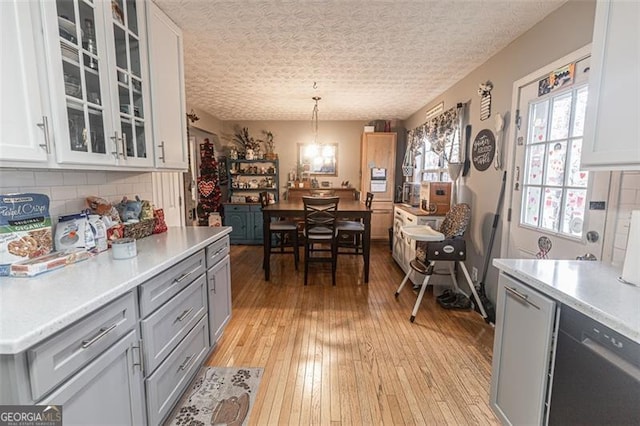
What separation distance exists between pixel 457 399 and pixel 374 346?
2.18 ft

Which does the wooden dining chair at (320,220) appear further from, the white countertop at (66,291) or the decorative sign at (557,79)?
the decorative sign at (557,79)

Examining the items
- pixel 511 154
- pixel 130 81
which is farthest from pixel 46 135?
pixel 511 154

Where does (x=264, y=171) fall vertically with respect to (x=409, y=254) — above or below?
above

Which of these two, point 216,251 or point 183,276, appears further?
point 216,251

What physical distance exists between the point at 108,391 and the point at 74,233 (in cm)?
83

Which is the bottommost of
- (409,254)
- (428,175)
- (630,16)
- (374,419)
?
(374,419)

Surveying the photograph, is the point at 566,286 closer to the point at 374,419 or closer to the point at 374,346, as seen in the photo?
the point at 374,419

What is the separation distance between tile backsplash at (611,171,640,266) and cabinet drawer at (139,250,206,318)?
2.28 metres

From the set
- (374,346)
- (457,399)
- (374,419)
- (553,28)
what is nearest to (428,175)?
(553,28)

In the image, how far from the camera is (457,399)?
1.71 metres

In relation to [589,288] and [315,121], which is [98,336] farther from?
[315,121]

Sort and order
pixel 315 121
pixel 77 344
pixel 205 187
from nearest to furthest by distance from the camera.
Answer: pixel 77 344 → pixel 205 187 → pixel 315 121

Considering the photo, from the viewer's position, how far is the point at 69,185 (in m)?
1.63

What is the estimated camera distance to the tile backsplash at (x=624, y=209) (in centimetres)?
141
